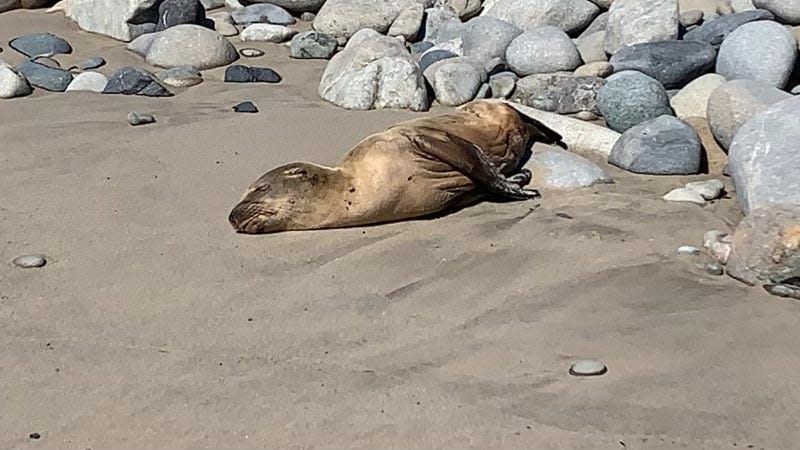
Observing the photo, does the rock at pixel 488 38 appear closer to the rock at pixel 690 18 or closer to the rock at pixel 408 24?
the rock at pixel 408 24

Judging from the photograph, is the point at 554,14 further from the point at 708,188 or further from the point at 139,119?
the point at 139,119

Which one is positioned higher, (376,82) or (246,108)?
(376,82)

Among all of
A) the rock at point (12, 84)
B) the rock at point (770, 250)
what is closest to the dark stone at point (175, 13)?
the rock at point (12, 84)

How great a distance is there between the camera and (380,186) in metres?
4.75

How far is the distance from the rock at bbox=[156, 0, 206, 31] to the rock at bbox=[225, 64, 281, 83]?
119 centimetres

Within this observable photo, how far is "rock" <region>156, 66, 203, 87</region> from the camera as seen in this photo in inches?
287

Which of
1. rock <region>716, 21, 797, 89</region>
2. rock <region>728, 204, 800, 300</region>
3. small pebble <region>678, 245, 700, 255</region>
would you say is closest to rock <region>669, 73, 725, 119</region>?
rock <region>716, 21, 797, 89</region>

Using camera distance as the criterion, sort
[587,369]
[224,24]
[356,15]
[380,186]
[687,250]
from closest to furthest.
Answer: [587,369]
[687,250]
[380,186]
[356,15]
[224,24]

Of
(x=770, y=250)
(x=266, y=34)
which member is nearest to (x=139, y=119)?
(x=266, y=34)

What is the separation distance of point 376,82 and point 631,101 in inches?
59.2

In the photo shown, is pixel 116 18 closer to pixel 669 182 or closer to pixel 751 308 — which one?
pixel 669 182

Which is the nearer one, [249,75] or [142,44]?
[249,75]

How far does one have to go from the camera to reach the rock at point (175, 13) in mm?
8461

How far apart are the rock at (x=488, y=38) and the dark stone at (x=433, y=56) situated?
0.15 m
